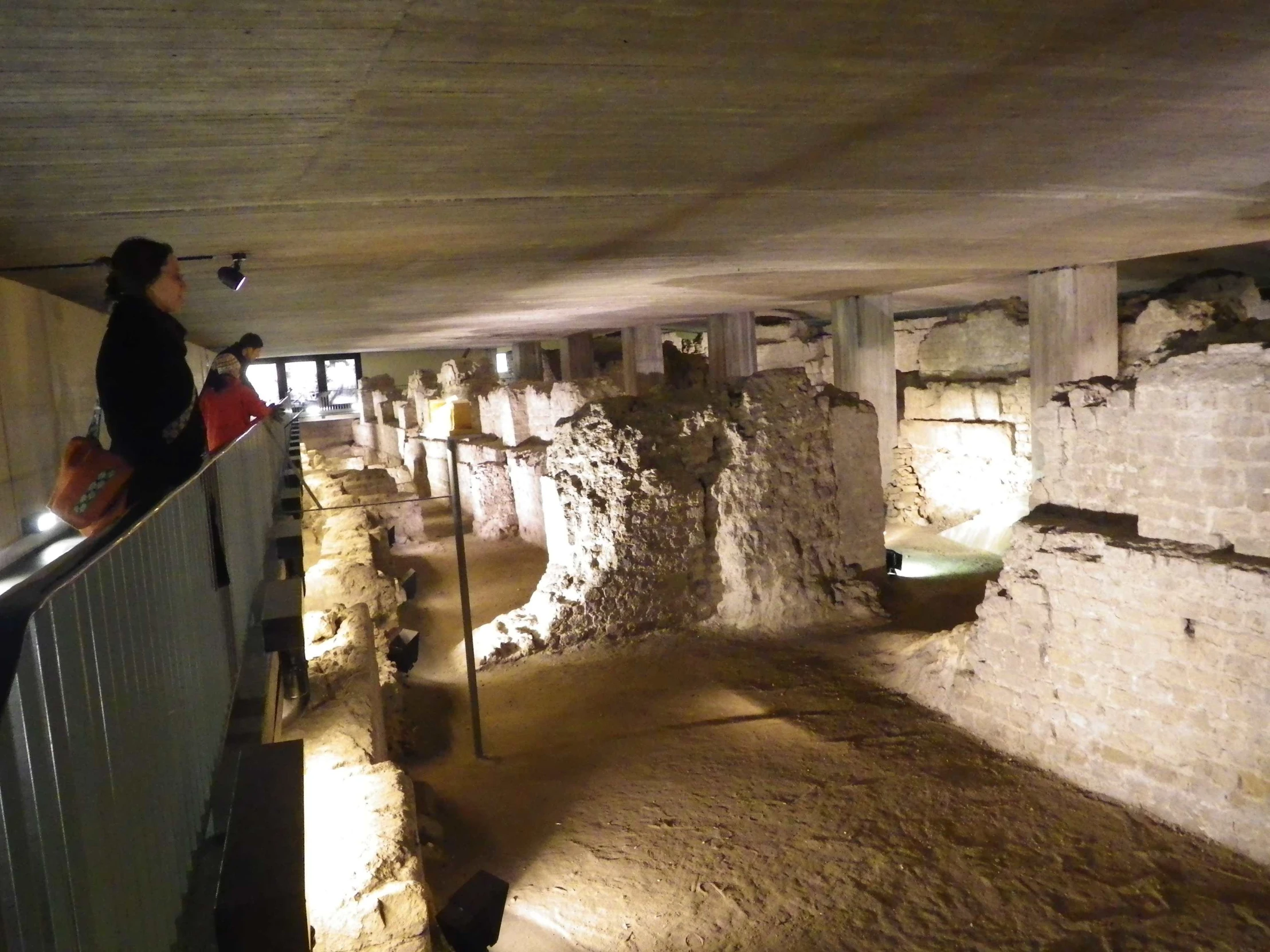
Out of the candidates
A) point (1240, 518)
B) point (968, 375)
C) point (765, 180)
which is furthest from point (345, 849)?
point (968, 375)

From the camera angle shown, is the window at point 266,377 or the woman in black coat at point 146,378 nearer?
the woman in black coat at point 146,378

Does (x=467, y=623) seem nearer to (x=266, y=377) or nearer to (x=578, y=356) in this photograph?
(x=578, y=356)

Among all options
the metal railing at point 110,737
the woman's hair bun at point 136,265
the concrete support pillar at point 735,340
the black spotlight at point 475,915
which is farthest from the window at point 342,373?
the metal railing at point 110,737

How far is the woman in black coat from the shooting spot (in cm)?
278

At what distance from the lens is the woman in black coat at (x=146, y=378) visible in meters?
2.78

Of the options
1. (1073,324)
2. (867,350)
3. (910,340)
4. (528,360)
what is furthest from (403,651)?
(528,360)

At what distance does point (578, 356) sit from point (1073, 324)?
10.9 m

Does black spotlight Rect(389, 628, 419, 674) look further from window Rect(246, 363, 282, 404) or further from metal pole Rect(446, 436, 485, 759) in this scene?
window Rect(246, 363, 282, 404)

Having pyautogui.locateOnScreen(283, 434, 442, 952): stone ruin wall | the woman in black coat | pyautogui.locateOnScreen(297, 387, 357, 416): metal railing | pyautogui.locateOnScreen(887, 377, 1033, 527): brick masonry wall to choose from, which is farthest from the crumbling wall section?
pyautogui.locateOnScreen(297, 387, 357, 416): metal railing

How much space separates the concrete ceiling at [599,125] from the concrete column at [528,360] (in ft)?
50.6

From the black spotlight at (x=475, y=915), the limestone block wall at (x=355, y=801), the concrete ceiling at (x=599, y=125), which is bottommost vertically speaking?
the black spotlight at (x=475, y=915)

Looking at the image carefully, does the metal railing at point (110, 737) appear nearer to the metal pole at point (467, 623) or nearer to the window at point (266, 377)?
the metal pole at point (467, 623)

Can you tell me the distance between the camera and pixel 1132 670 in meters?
5.23

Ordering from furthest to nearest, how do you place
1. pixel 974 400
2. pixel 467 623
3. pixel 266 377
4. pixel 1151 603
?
1. pixel 266 377
2. pixel 974 400
3. pixel 467 623
4. pixel 1151 603
